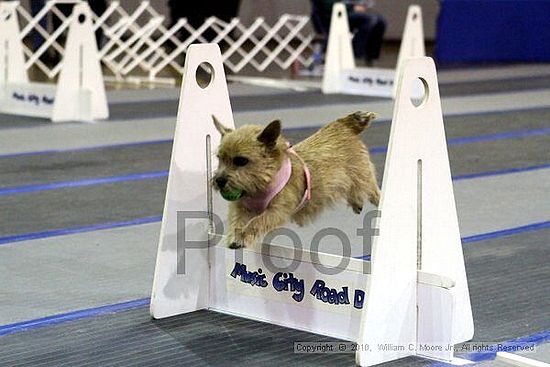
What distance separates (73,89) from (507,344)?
5315mm

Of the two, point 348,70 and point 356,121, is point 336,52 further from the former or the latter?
point 356,121

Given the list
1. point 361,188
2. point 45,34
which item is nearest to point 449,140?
point 361,188

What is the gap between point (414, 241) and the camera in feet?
9.20

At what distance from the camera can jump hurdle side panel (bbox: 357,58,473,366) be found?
2725 millimetres

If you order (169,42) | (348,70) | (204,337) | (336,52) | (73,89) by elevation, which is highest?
(169,42)

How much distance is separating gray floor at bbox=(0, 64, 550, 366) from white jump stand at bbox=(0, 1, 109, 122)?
18 centimetres

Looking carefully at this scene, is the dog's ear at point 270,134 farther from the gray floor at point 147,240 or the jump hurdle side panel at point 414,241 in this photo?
the gray floor at point 147,240

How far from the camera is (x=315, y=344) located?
9.59ft

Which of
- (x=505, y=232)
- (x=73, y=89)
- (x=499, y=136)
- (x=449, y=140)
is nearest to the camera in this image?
(x=505, y=232)

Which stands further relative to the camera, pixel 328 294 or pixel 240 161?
pixel 328 294

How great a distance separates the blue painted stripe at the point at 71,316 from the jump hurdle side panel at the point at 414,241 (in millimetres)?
896

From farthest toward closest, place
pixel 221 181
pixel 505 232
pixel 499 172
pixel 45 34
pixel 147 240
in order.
Answer: pixel 45 34
pixel 499 172
pixel 505 232
pixel 147 240
pixel 221 181

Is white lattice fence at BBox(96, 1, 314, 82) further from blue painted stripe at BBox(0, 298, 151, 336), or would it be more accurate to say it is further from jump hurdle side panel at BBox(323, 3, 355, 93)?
blue painted stripe at BBox(0, 298, 151, 336)

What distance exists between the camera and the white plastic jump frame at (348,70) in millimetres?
9328
